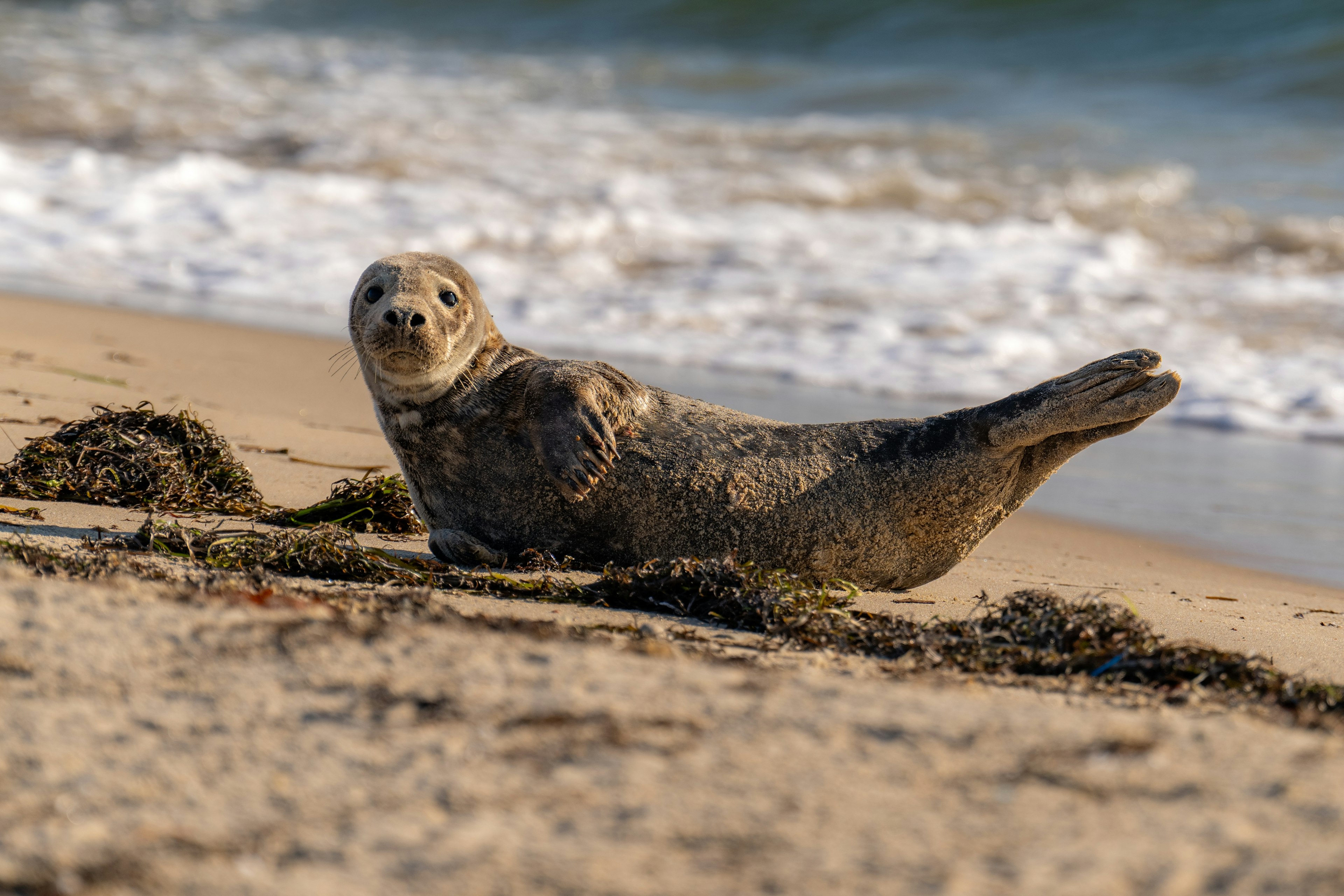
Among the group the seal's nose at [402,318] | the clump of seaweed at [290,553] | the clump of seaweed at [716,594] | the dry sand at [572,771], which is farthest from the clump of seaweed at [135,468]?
the dry sand at [572,771]

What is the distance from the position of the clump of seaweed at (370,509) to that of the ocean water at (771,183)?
4.11m

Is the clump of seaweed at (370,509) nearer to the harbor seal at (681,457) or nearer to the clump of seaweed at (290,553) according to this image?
the harbor seal at (681,457)

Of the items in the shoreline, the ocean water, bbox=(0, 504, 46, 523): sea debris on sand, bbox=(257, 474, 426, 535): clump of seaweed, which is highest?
the ocean water

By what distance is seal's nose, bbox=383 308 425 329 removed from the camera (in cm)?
383

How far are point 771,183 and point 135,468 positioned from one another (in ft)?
33.4

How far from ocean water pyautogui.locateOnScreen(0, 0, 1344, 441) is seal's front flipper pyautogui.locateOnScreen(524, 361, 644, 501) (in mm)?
4586

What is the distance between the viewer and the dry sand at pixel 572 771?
1.81 metres

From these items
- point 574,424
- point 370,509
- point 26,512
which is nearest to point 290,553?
point 574,424

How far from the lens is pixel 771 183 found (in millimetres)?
13938

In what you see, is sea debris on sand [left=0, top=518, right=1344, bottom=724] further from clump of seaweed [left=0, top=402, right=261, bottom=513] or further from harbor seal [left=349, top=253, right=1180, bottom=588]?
clump of seaweed [left=0, top=402, right=261, bottom=513]

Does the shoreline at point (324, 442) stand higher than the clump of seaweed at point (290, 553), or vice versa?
the shoreline at point (324, 442)

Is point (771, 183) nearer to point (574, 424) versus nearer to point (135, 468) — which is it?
point (135, 468)

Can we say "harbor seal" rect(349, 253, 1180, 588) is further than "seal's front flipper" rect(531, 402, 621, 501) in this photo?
Yes

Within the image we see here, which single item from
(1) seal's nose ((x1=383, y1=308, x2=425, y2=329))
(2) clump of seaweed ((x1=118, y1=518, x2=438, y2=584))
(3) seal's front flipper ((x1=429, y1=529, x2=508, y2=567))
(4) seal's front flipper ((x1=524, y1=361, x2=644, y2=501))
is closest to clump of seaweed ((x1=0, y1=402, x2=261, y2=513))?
(2) clump of seaweed ((x1=118, y1=518, x2=438, y2=584))
